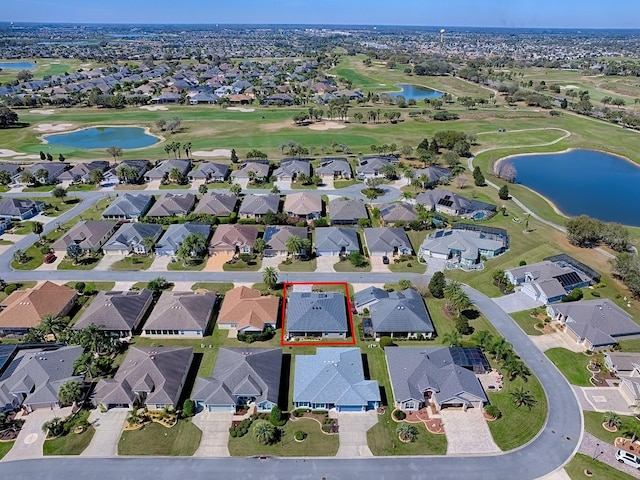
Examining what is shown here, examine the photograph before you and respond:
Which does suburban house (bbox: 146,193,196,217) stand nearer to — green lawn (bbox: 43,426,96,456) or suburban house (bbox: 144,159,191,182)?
suburban house (bbox: 144,159,191,182)

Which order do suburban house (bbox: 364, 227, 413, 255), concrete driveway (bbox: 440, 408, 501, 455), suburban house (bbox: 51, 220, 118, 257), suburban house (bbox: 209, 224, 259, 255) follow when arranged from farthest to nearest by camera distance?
suburban house (bbox: 51, 220, 118, 257) < suburban house (bbox: 209, 224, 259, 255) < suburban house (bbox: 364, 227, 413, 255) < concrete driveway (bbox: 440, 408, 501, 455)

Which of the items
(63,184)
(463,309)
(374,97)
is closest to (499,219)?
(463,309)

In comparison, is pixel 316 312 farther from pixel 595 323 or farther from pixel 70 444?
pixel 595 323

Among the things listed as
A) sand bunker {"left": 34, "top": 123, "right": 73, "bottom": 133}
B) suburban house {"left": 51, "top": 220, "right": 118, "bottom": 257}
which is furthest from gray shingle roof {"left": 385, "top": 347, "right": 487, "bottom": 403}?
sand bunker {"left": 34, "top": 123, "right": 73, "bottom": 133}

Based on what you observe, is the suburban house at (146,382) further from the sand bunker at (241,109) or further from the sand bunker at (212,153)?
the sand bunker at (241,109)

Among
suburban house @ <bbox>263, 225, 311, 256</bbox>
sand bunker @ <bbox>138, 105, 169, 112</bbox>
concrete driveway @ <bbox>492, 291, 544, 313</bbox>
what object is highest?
sand bunker @ <bbox>138, 105, 169, 112</bbox>

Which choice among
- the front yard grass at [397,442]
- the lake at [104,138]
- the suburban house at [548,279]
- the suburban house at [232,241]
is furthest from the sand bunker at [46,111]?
the front yard grass at [397,442]
